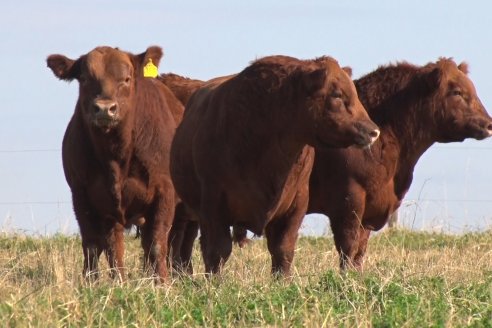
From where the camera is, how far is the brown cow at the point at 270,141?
10445 mm

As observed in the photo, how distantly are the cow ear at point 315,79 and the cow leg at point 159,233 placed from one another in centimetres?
215

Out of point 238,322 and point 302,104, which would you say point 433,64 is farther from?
point 238,322

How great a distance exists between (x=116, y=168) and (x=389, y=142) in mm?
2587

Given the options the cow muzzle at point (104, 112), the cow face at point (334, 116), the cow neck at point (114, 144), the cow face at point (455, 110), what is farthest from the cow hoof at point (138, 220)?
the cow face at point (455, 110)

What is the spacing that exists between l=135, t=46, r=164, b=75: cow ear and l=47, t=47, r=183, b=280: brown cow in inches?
3.4

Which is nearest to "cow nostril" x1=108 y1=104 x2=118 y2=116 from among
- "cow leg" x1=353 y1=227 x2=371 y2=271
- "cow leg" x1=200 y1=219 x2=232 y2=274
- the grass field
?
"cow leg" x1=200 y1=219 x2=232 y2=274

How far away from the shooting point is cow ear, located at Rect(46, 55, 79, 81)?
12148 millimetres

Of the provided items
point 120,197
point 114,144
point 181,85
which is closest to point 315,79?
point 114,144

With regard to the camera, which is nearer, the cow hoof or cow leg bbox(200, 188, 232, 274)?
cow leg bbox(200, 188, 232, 274)

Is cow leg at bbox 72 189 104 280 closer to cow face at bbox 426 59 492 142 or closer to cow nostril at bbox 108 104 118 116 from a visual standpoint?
cow nostril at bbox 108 104 118 116

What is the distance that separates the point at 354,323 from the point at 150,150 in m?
4.65

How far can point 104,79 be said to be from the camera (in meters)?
11.7

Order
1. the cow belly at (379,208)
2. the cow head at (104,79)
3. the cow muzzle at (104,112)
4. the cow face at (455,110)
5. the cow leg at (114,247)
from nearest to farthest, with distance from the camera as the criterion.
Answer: the cow muzzle at (104,112)
the cow head at (104,79)
the cow leg at (114,247)
the cow belly at (379,208)
the cow face at (455,110)

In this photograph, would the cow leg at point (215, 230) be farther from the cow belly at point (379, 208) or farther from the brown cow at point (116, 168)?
the cow belly at point (379, 208)
